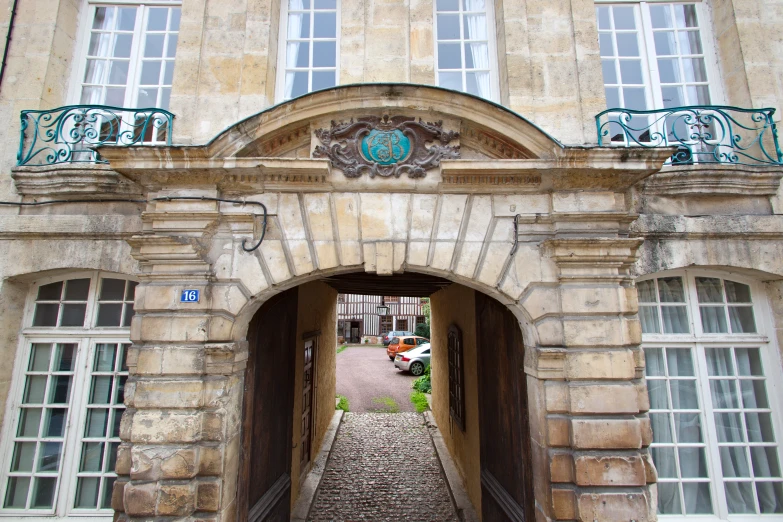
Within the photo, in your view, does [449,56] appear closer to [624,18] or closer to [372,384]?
[624,18]

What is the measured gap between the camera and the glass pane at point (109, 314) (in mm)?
3656

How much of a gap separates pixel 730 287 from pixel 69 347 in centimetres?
608

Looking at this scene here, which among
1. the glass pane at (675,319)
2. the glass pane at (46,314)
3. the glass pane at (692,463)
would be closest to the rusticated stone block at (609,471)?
the glass pane at (692,463)

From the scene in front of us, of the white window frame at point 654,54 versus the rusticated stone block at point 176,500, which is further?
the white window frame at point 654,54

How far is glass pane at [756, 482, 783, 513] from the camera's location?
3.36 m

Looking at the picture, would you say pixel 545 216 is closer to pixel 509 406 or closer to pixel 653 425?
pixel 509 406

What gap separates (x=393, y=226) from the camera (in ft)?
10.4

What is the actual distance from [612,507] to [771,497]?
72.2 inches

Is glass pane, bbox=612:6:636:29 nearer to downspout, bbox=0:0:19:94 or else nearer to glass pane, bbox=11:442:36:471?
downspout, bbox=0:0:19:94

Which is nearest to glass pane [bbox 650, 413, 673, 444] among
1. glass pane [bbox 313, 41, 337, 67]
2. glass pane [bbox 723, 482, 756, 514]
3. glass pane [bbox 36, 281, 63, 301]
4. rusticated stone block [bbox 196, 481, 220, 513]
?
glass pane [bbox 723, 482, 756, 514]

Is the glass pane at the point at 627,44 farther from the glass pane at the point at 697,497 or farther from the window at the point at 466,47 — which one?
the glass pane at the point at 697,497

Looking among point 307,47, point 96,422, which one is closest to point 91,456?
point 96,422

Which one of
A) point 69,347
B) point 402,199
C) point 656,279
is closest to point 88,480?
point 69,347

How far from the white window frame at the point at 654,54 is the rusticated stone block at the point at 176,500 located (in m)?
5.25
